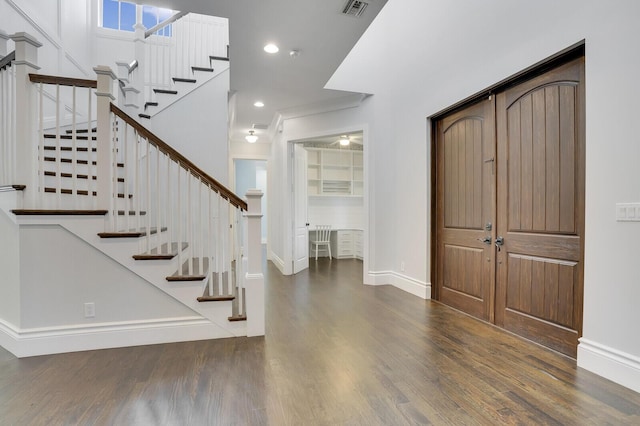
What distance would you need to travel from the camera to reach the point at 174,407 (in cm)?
173

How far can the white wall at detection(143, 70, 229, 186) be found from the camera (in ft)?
14.1

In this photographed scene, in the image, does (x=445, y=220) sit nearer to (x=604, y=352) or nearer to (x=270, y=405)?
(x=604, y=352)

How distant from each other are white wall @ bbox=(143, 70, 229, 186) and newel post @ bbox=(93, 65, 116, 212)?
1783mm

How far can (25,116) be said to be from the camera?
2.38 meters

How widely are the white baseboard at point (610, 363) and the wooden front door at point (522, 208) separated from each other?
0.55ft

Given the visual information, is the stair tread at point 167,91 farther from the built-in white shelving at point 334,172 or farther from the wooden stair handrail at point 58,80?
the built-in white shelving at point 334,172

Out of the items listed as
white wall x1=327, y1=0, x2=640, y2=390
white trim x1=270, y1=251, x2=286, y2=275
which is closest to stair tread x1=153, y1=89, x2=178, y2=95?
white wall x1=327, y1=0, x2=640, y2=390

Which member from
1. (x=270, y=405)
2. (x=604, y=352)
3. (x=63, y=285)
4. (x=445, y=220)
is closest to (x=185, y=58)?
(x=63, y=285)

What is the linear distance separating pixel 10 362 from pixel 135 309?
83 cm

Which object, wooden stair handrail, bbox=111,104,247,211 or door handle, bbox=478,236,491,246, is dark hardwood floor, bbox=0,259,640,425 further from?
wooden stair handrail, bbox=111,104,247,211

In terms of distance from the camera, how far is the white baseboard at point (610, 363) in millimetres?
1896

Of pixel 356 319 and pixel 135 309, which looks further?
pixel 356 319

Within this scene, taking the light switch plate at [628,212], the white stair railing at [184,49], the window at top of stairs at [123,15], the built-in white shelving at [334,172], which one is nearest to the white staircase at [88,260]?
the white stair railing at [184,49]

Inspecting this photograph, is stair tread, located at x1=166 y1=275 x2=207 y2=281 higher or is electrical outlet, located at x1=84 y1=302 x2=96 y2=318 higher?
stair tread, located at x1=166 y1=275 x2=207 y2=281
